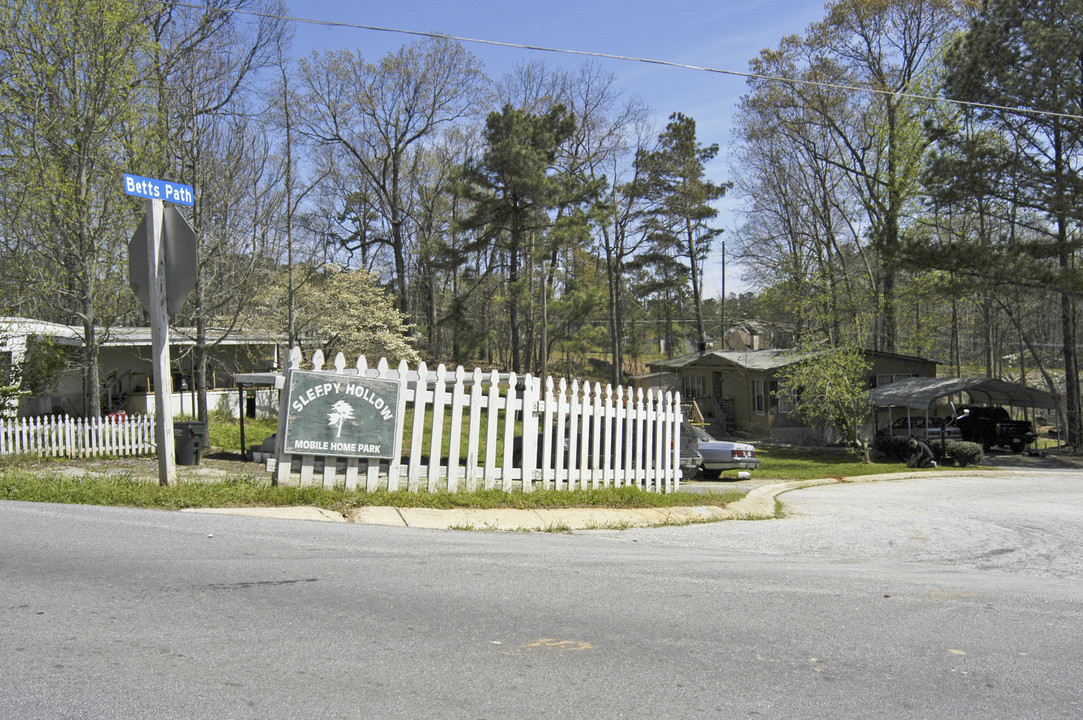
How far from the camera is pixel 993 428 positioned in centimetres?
3136

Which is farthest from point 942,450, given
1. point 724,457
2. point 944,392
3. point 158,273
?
point 158,273

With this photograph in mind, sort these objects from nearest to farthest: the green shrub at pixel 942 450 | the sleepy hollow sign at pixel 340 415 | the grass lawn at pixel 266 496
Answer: the grass lawn at pixel 266 496
the sleepy hollow sign at pixel 340 415
the green shrub at pixel 942 450

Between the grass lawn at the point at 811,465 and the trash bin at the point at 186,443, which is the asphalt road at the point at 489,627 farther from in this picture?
the grass lawn at the point at 811,465

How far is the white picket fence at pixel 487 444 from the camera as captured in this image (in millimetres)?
8398

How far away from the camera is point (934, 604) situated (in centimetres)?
572

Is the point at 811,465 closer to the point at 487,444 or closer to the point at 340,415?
the point at 487,444

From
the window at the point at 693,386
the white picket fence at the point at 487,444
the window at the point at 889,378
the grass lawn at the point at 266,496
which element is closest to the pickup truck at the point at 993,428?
the window at the point at 889,378

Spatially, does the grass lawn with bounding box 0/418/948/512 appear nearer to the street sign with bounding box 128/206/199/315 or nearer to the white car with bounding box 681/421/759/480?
the street sign with bounding box 128/206/199/315

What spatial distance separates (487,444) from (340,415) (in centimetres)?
190

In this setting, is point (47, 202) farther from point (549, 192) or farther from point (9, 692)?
point (549, 192)

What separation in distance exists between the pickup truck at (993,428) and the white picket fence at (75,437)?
1101 inches

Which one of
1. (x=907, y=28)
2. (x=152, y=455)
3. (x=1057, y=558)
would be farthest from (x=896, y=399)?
(x=152, y=455)

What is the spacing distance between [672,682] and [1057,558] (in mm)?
6492

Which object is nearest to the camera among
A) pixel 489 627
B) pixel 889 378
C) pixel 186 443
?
pixel 489 627
